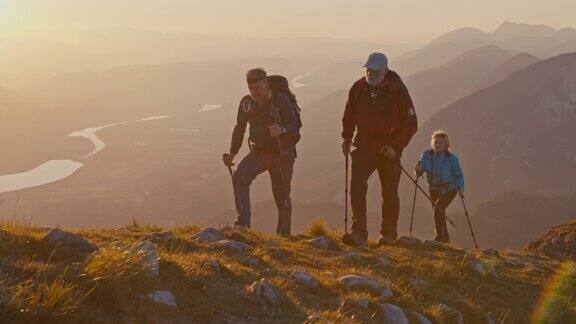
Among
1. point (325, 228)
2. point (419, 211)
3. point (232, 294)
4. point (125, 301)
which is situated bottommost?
point (419, 211)

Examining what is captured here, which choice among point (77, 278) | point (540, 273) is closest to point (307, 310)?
point (77, 278)

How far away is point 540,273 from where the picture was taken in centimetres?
1059

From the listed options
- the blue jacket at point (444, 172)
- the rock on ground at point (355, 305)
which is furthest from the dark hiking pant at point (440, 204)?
the rock on ground at point (355, 305)

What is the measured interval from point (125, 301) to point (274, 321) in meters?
1.44

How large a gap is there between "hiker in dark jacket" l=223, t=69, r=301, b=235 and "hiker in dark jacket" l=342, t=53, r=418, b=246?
3.59 ft

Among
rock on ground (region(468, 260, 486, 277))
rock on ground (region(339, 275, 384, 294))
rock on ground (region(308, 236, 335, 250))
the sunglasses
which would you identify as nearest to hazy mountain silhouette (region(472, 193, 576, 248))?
rock on ground (region(468, 260, 486, 277))

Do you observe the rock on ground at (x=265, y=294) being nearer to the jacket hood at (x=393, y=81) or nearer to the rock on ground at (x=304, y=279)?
the rock on ground at (x=304, y=279)

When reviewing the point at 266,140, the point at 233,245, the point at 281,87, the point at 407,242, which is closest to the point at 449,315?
the point at 233,245

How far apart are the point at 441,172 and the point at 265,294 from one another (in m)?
8.26

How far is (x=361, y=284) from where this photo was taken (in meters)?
6.86

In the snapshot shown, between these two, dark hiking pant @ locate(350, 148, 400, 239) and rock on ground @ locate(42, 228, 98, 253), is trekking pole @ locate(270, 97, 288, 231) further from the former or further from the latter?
rock on ground @ locate(42, 228, 98, 253)

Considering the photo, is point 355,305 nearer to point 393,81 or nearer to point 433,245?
point 393,81

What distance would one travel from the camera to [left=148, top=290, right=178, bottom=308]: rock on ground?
502 centimetres

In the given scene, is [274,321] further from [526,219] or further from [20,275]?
[526,219]
